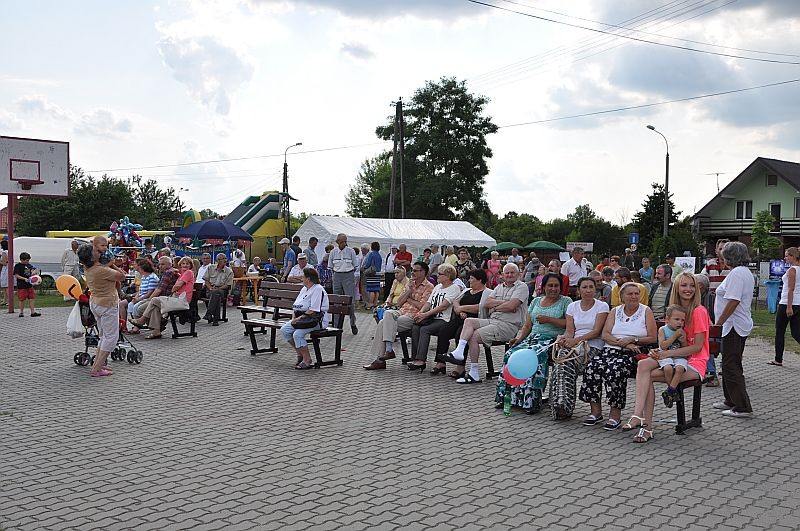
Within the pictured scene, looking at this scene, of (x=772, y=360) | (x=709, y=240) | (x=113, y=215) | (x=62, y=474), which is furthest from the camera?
(x=113, y=215)

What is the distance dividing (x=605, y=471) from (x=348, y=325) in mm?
11165

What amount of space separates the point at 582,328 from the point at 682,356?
1.14 m

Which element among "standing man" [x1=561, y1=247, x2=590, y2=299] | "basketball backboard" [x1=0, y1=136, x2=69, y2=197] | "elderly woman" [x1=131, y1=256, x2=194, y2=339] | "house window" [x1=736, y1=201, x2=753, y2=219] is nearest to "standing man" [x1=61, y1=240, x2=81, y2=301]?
"basketball backboard" [x1=0, y1=136, x2=69, y2=197]

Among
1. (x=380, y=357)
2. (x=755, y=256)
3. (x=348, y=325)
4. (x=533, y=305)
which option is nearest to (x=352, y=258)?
(x=348, y=325)

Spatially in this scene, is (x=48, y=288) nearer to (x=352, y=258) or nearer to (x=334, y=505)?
(x=352, y=258)

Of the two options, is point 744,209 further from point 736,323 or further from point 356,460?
point 356,460

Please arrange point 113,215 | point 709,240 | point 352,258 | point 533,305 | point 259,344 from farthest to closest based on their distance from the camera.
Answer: point 113,215
point 709,240
point 352,258
point 259,344
point 533,305

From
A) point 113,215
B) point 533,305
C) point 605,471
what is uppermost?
point 113,215

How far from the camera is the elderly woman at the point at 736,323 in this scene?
765 centimetres

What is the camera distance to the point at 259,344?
13008 millimetres

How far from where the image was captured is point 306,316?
10.5 meters

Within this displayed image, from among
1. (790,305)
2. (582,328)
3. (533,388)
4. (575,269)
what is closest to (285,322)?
→ (533,388)

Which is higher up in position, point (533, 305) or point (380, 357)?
point (533, 305)

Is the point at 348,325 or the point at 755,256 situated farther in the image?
the point at 755,256
